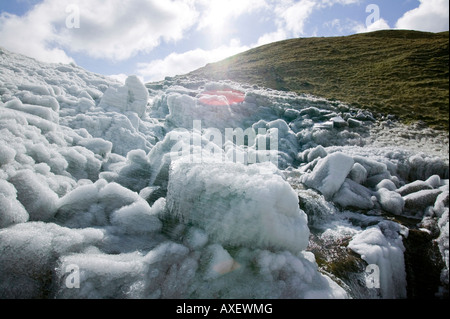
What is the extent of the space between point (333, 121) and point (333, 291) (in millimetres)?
6767

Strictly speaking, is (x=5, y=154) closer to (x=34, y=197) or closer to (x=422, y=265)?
(x=34, y=197)

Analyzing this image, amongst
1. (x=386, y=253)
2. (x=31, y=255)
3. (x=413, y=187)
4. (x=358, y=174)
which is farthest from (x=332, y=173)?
(x=31, y=255)

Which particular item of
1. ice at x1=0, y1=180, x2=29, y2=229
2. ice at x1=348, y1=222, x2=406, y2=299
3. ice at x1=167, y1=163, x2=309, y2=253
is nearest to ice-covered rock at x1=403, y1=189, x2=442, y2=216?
ice at x1=348, y1=222, x2=406, y2=299

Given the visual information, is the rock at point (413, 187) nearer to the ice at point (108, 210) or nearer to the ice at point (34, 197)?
the ice at point (108, 210)

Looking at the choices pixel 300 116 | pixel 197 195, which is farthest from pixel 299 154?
pixel 197 195

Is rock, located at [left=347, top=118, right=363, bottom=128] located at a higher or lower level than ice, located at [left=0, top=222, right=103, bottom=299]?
higher

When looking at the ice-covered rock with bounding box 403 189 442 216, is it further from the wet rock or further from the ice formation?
the wet rock

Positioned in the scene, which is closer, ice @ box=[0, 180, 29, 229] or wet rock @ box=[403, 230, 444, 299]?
wet rock @ box=[403, 230, 444, 299]

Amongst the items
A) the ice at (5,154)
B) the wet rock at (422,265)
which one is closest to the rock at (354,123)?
the wet rock at (422,265)

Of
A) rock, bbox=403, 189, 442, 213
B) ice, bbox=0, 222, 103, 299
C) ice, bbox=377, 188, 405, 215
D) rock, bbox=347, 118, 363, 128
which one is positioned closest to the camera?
ice, bbox=0, 222, 103, 299

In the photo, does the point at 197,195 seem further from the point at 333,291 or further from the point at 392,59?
the point at 392,59
